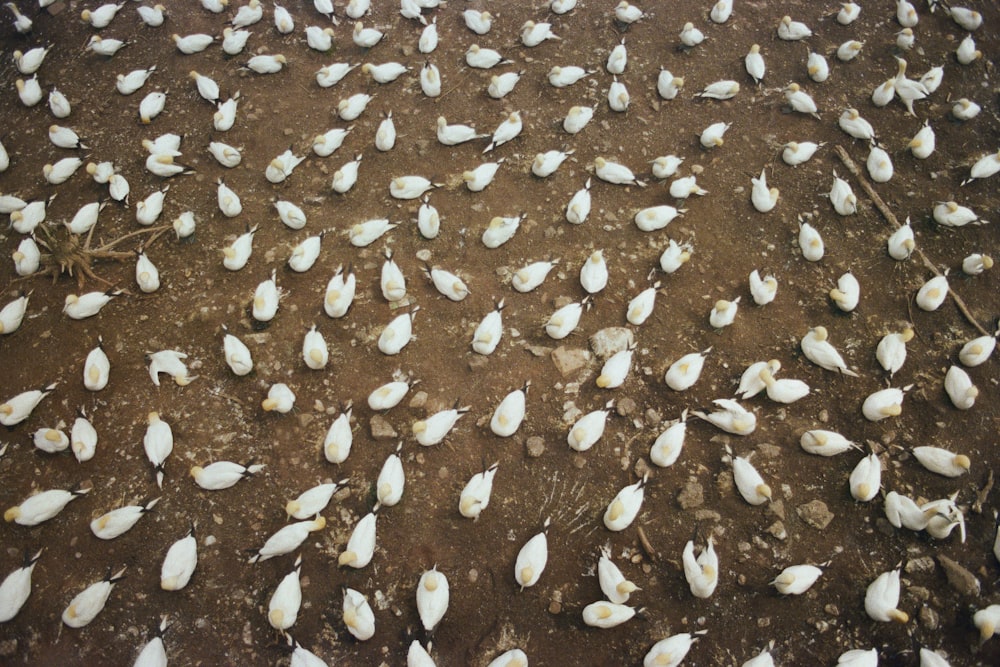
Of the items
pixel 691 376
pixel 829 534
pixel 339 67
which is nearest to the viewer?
pixel 829 534

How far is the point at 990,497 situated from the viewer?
5332mm

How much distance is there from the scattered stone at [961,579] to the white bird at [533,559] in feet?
9.70

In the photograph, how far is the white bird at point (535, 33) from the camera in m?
7.82

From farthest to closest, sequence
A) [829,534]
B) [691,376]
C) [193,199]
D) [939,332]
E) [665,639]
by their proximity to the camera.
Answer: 1. [193,199]
2. [939,332]
3. [691,376]
4. [829,534]
5. [665,639]

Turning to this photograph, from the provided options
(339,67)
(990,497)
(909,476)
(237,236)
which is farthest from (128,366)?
(990,497)

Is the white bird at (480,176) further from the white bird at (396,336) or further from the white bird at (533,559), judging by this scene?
the white bird at (533,559)

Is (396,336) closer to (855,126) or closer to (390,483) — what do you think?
(390,483)

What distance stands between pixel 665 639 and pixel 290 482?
2947 millimetres

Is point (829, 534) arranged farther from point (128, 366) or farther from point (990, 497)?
point (128, 366)

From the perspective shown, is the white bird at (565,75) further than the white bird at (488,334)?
Yes

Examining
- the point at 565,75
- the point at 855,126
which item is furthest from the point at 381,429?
the point at 855,126

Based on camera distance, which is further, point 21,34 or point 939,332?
point 21,34

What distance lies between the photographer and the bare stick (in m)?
6.19

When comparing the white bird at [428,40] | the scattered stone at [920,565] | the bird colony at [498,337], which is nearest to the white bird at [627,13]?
the bird colony at [498,337]
